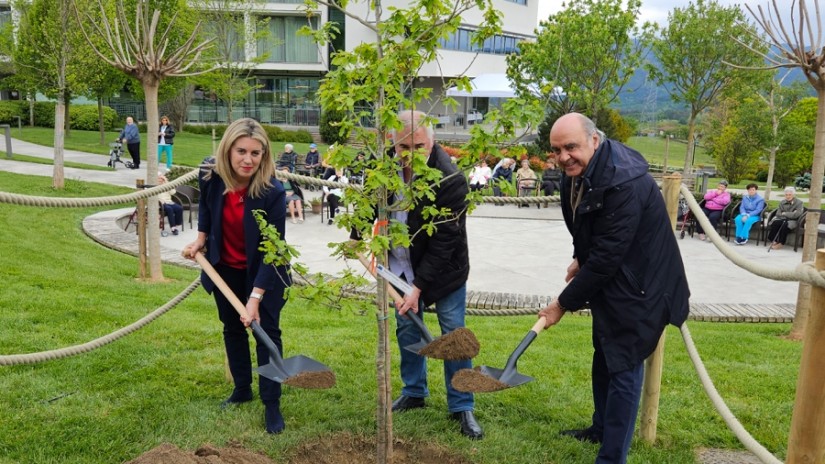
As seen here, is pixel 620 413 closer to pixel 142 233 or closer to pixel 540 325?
pixel 540 325

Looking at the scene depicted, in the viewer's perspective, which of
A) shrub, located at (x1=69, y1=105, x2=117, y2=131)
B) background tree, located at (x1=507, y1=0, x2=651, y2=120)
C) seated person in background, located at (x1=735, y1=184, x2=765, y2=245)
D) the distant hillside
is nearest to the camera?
seated person in background, located at (x1=735, y1=184, x2=765, y2=245)

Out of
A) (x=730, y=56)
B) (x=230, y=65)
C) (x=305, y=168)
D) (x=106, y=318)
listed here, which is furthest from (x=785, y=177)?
(x=106, y=318)

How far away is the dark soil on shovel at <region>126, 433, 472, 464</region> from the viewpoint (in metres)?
3.20

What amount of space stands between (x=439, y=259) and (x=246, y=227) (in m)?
1.06

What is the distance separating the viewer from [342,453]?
3.59 metres

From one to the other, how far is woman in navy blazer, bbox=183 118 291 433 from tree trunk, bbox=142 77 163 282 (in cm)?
440

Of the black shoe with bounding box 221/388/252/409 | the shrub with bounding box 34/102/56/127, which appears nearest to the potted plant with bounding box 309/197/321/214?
the black shoe with bounding box 221/388/252/409

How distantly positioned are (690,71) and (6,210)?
20999mm

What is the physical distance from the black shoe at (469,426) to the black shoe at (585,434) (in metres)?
0.51

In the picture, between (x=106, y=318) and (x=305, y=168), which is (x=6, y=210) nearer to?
(x=106, y=318)

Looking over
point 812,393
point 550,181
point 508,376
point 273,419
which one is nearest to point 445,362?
point 508,376

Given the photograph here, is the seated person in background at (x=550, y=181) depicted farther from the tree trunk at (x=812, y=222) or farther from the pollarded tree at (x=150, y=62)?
the pollarded tree at (x=150, y=62)

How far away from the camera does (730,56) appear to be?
22.6 m

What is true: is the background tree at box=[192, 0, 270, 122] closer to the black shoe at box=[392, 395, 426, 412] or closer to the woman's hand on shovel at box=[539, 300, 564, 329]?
the black shoe at box=[392, 395, 426, 412]
